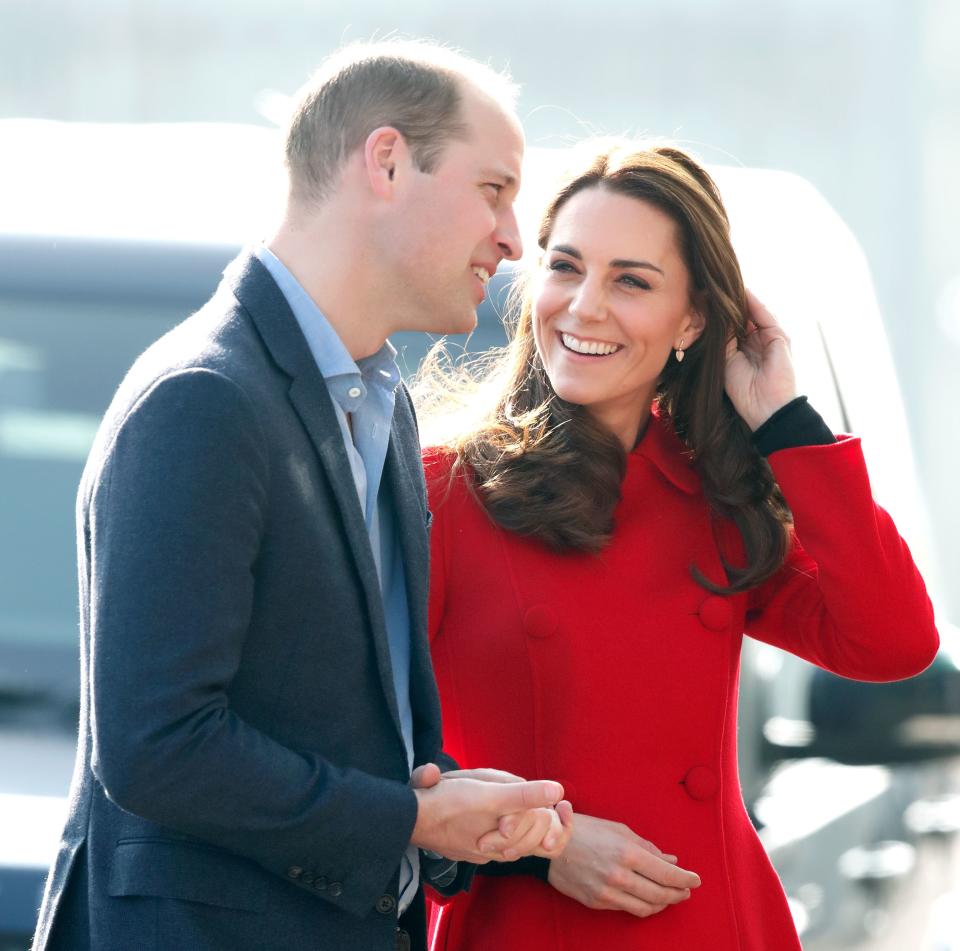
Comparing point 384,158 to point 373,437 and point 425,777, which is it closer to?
point 373,437

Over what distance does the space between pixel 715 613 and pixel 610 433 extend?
35 cm

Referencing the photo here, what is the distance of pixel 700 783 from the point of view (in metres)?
2.63

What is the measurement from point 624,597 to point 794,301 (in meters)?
1.17

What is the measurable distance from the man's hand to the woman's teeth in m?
0.73

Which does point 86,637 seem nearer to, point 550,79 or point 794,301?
point 794,301

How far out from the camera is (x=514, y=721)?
2.61 metres

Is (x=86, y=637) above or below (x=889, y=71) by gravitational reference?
below

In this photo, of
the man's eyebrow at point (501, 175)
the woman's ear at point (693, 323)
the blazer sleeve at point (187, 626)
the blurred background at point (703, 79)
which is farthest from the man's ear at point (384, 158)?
the blurred background at point (703, 79)

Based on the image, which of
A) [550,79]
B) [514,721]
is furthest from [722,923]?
[550,79]

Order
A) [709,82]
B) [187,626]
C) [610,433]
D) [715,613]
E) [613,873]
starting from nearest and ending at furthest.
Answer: [187,626], [613,873], [715,613], [610,433], [709,82]

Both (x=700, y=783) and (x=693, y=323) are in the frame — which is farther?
(x=693, y=323)

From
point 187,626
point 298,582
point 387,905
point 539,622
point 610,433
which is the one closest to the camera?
point 187,626

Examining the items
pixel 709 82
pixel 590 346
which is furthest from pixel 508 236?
pixel 709 82

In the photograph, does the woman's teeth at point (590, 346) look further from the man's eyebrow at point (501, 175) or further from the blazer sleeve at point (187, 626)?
the blazer sleeve at point (187, 626)
